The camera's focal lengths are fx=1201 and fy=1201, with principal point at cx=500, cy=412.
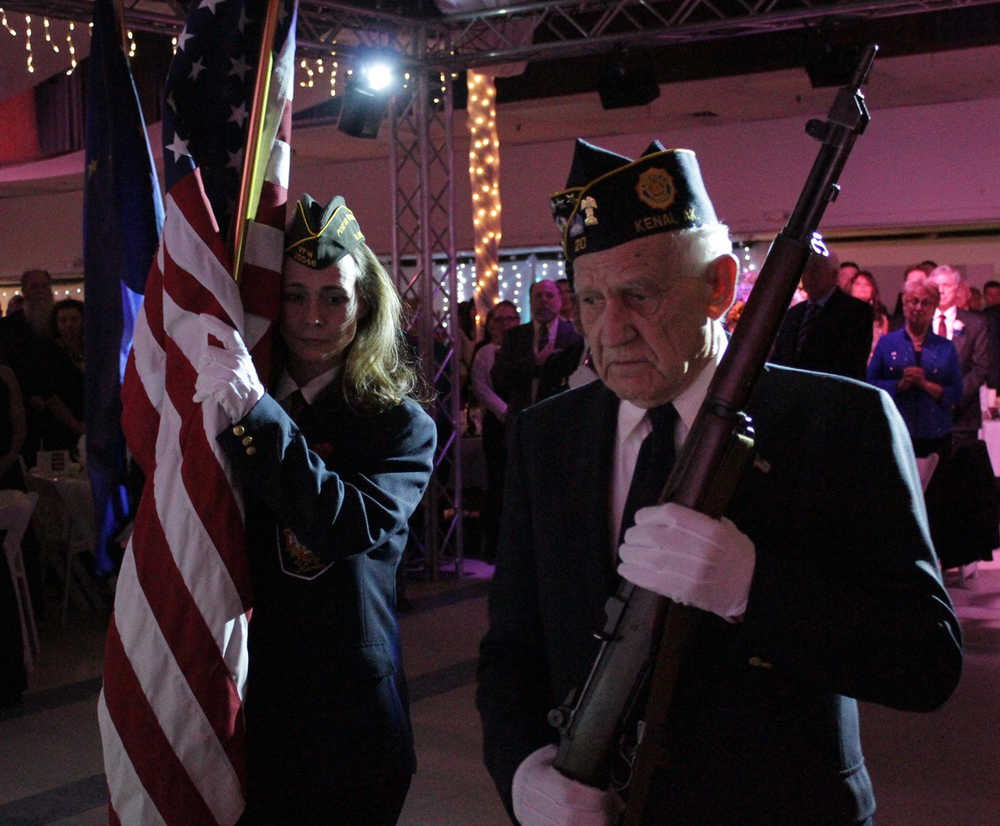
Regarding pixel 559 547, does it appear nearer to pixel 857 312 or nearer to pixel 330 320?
pixel 330 320

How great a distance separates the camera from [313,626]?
198cm

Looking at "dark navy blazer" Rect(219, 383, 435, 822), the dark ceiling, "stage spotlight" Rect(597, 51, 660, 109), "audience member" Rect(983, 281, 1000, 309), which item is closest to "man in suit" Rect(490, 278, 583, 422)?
"stage spotlight" Rect(597, 51, 660, 109)

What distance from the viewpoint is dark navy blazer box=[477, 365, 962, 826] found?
1195 mm

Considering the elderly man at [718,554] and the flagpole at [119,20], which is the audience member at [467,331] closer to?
the flagpole at [119,20]

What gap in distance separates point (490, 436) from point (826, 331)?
3071mm

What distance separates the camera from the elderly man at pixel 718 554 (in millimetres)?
1193

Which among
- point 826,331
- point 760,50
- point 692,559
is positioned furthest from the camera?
point 760,50

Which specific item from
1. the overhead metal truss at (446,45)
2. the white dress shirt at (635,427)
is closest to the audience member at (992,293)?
the overhead metal truss at (446,45)

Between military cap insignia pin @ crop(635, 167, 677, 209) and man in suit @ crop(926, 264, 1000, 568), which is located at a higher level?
military cap insignia pin @ crop(635, 167, 677, 209)

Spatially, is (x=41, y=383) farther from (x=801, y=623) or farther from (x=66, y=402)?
(x=801, y=623)

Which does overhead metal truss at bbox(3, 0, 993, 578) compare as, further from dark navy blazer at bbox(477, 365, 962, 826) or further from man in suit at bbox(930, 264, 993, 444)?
dark navy blazer at bbox(477, 365, 962, 826)

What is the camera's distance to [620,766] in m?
1.27

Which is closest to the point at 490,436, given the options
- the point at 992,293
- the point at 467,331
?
the point at 467,331

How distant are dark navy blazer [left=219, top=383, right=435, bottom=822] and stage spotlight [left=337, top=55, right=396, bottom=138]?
195 inches
